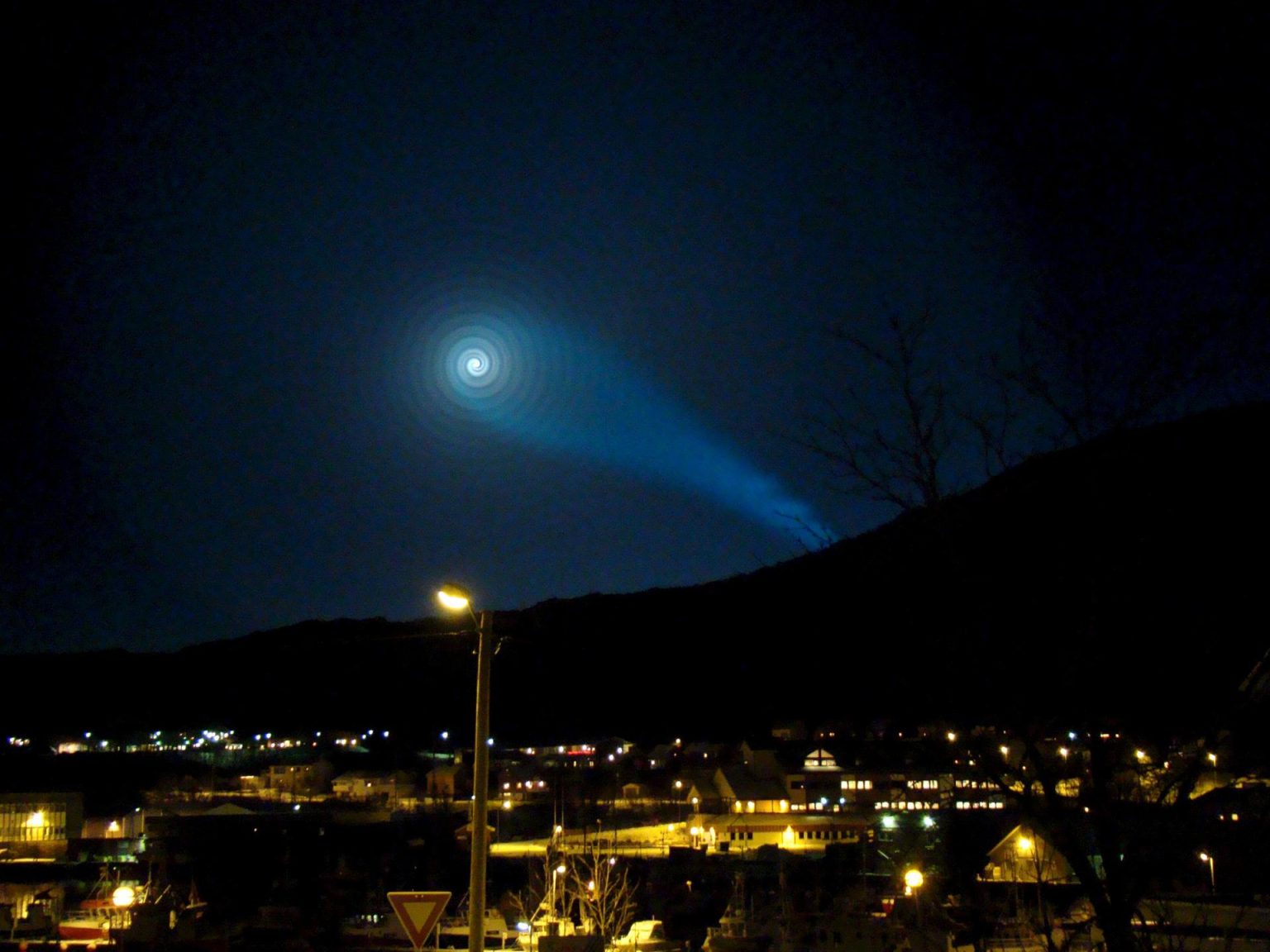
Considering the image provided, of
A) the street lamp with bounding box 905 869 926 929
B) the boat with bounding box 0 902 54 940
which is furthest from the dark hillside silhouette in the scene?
the boat with bounding box 0 902 54 940

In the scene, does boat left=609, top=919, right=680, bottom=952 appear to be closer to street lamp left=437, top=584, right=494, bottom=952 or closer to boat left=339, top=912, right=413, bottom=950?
boat left=339, top=912, right=413, bottom=950

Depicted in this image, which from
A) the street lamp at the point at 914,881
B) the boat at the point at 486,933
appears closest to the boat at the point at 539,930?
the boat at the point at 486,933

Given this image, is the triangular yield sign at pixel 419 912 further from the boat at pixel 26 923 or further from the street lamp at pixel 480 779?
the boat at pixel 26 923

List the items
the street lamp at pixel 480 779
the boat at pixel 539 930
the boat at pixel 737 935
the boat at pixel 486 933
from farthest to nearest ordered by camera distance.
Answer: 1. the boat at pixel 486 933
2. the boat at pixel 737 935
3. the boat at pixel 539 930
4. the street lamp at pixel 480 779

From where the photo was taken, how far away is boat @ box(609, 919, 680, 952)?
56.7 feet

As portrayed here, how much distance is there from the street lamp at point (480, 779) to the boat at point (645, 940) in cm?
1066

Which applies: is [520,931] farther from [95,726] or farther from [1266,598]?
[95,726]

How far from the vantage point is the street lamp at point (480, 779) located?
→ 22.6ft

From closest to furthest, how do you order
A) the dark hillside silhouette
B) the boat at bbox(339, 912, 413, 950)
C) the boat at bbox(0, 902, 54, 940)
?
the dark hillside silhouette
the boat at bbox(339, 912, 413, 950)
the boat at bbox(0, 902, 54, 940)

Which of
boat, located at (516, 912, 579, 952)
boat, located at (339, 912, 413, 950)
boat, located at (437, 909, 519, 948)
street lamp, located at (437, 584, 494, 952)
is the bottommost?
boat, located at (339, 912, 413, 950)

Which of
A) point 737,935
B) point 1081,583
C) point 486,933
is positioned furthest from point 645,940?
point 1081,583

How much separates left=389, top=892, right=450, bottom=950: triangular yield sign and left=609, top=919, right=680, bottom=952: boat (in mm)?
10939

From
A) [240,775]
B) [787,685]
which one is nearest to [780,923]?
[787,685]

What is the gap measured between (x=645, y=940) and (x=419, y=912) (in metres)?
13.2
